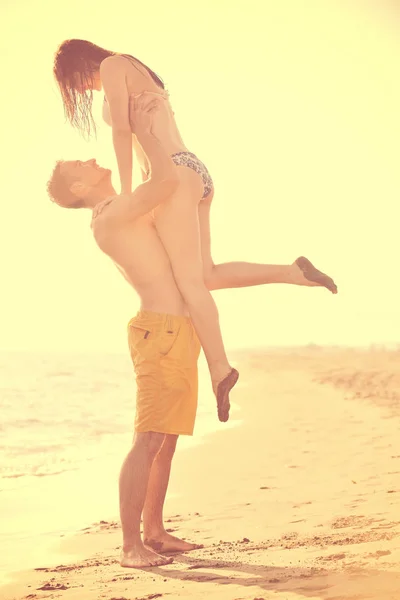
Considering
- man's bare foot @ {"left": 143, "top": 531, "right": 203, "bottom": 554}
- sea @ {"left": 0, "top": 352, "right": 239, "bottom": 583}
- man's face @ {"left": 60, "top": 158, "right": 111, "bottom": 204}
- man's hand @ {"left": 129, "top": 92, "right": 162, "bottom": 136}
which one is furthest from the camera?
sea @ {"left": 0, "top": 352, "right": 239, "bottom": 583}

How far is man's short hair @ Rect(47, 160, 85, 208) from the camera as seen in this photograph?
3697mm

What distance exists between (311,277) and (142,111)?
101 cm

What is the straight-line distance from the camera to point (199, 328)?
11.2 ft

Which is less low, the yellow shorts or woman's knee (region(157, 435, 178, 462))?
the yellow shorts

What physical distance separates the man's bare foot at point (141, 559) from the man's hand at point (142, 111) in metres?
1.69

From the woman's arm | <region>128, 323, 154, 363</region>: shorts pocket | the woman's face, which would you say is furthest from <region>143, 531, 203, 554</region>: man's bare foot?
the woman's face

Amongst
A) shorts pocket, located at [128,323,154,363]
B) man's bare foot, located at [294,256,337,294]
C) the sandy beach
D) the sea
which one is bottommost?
the sea

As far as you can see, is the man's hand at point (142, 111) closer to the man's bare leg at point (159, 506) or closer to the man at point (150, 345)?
the man at point (150, 345)

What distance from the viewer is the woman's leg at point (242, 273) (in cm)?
366

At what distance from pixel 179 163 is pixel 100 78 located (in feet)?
1.75

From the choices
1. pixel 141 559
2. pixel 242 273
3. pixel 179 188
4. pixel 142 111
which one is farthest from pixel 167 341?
pixel 142 111

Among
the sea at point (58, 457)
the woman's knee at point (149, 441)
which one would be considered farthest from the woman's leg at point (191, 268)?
the sea at point (58, 457)

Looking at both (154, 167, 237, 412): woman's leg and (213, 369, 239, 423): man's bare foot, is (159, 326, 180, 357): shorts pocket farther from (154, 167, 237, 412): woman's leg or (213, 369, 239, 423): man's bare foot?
(213, 369, 239, 423): man's bare foot

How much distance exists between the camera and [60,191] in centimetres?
372
